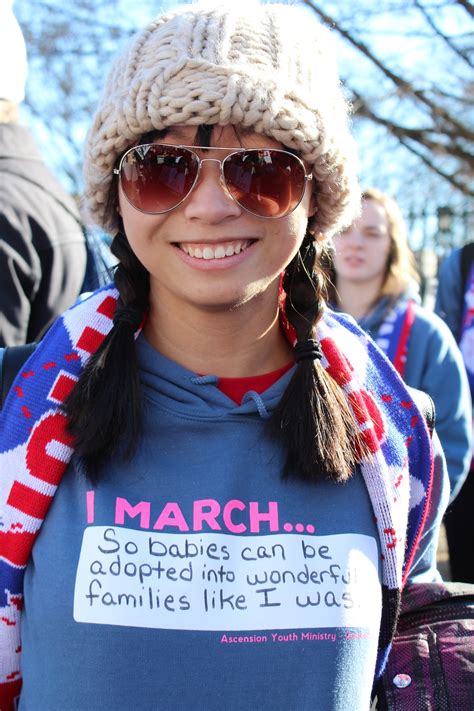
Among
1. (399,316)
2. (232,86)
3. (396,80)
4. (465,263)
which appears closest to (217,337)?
(232,86)

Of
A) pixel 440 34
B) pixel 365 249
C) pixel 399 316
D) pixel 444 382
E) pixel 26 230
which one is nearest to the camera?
pixel 26 230

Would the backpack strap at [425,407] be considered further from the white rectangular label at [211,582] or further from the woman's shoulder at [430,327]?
the woman's shoulder at [430,327]

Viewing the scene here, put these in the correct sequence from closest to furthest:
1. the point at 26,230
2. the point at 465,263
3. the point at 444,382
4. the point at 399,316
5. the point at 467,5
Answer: the point at 26,230 < the point at 444,382 < the point at 399,316 < the point at 465,263 < the point at 467,5

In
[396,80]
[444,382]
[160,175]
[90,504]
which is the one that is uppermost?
[396,80]

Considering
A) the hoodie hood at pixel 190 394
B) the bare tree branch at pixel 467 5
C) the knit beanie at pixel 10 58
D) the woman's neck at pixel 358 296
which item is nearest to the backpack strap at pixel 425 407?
the hoodie hood at pixel 190 394

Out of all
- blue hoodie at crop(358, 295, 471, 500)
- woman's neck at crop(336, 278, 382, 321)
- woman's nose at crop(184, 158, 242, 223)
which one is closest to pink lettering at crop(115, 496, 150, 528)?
woman's nose at crop(184, 158, 242, 223)

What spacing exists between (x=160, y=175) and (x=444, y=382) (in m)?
2.20

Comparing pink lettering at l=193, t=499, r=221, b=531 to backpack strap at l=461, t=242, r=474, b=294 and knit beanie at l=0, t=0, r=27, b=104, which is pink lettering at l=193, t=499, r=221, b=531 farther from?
backpack strap at l=461, t=242, r=474, b=294

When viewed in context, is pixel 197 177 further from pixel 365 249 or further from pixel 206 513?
pixel 365 249

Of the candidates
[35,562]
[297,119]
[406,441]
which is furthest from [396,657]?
[297,119]

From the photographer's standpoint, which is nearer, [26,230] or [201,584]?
[201,584]

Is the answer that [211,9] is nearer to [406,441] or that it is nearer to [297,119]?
[297,119]

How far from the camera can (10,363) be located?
5.78 ft

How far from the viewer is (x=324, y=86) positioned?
1711 mm
